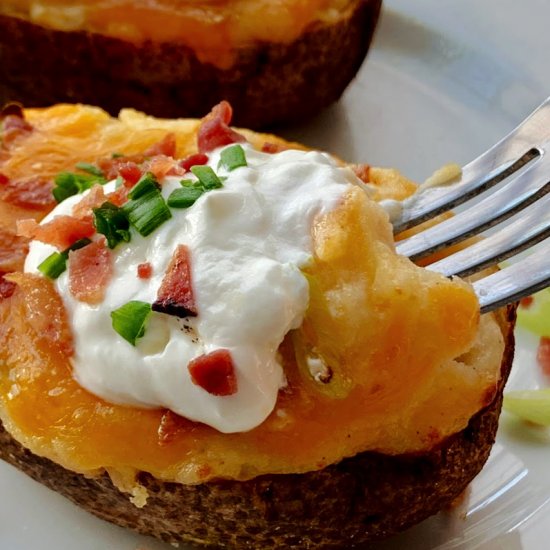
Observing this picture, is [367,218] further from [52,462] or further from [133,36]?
[133,36]

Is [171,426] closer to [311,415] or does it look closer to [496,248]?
[311,415]

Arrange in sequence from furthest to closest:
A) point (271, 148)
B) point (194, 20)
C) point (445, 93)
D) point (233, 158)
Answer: point (445, 93), point (194, 20), point (271, 148), point (233, 158)

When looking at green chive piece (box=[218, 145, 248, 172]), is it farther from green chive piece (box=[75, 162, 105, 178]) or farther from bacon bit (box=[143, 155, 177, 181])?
green chive piece (box=[75, 162, 105, 178])

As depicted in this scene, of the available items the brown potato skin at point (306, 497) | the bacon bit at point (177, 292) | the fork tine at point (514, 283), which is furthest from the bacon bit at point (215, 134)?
the brown potato skin at point (306, 497)

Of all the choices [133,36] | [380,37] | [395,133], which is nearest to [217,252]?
[133,36]

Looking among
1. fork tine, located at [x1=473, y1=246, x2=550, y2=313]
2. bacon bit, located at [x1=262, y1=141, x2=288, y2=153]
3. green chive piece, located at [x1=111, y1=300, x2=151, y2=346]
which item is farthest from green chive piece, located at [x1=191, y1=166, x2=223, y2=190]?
fork tine, located at [x1=473, y1=246, x2=550, y2=313]

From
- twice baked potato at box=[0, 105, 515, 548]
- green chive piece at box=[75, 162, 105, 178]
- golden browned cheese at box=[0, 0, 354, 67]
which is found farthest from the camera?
golden browned cheese at box=[0, 0, 354, 67]

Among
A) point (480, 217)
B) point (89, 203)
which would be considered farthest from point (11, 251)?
point (480, 217)
